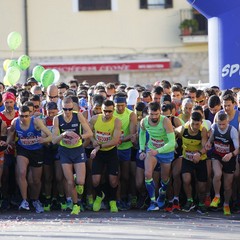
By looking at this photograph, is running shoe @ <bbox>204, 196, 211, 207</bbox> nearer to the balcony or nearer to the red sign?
the balcony

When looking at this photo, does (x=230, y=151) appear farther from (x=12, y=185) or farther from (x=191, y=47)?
(x=191, y=47)

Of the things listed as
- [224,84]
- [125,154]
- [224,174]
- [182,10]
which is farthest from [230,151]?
[182,10]

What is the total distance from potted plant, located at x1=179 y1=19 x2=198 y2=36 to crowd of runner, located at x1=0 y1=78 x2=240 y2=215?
18230 mm

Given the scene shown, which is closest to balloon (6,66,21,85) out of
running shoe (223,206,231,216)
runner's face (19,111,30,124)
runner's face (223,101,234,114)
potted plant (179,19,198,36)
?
runner's face (19,111,30,124)

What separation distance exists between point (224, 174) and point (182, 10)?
1998cm

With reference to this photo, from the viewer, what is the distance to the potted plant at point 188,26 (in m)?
33.7

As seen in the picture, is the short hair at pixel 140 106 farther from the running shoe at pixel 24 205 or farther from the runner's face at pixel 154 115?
the running shoe at pixel 24 205

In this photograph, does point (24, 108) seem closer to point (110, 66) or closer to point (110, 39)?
point (110, 66)

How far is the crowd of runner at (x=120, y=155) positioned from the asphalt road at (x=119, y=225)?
0.36m

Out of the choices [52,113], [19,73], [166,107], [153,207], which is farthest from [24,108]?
[19,73]

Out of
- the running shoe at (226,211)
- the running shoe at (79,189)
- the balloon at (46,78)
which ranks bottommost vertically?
the running shoe at (226,211)

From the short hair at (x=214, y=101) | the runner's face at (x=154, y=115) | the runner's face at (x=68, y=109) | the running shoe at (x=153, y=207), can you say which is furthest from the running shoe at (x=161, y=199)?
the runner's face at (x=68, y=109)

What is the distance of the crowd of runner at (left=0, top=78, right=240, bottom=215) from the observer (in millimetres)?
14609

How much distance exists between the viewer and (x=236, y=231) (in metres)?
12.6
